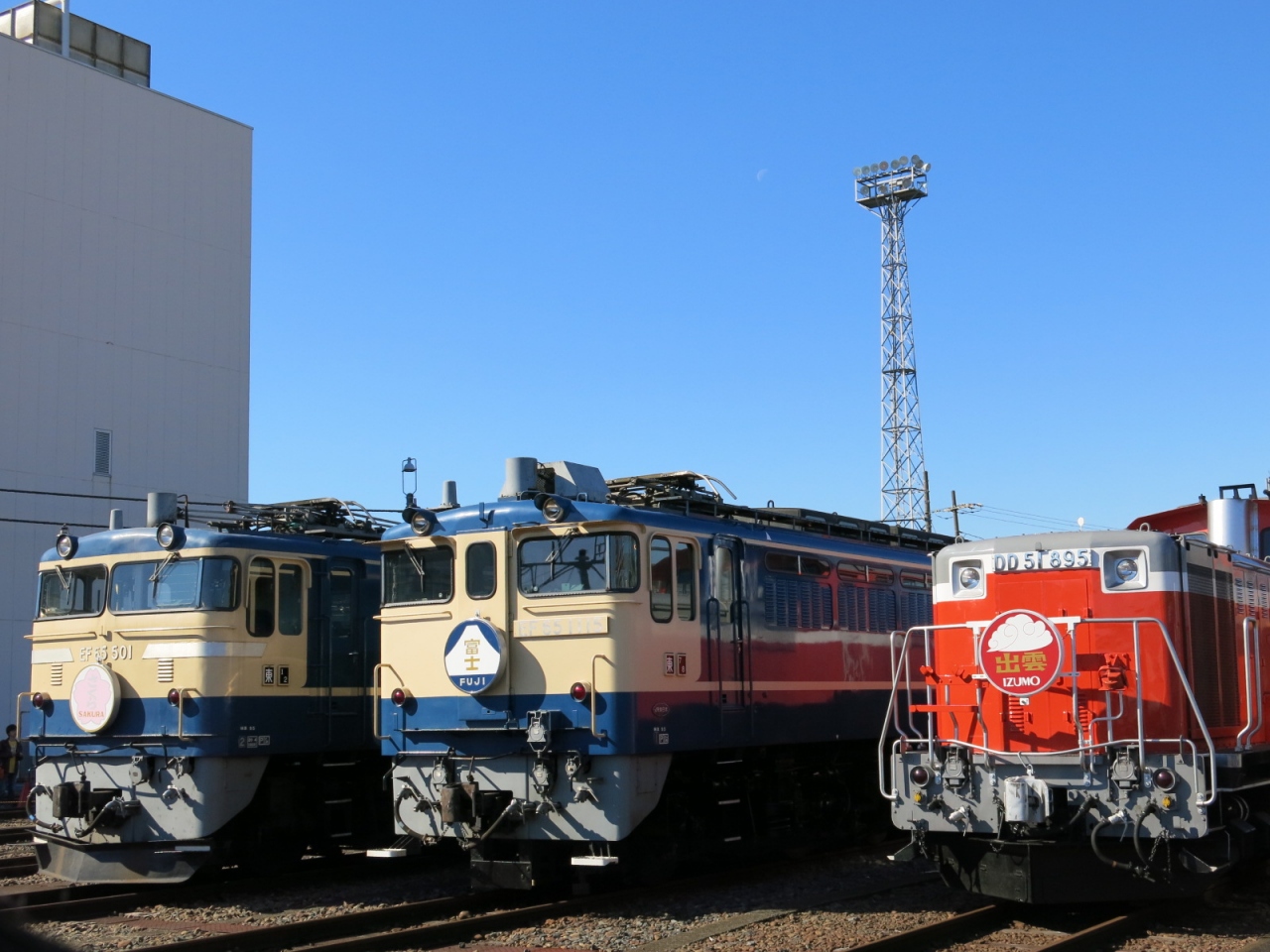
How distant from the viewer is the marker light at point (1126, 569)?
10.8 meters

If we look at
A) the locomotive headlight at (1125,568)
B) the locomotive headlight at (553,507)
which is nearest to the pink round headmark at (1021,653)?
the locomotive headlight at (1125,568)

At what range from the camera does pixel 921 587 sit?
17.1m

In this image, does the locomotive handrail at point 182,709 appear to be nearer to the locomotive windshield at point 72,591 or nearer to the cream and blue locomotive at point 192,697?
the cream and blue locomotive at point 192,697

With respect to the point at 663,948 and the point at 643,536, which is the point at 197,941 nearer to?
the point at 663,948

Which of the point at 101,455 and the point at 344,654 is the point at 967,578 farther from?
the point at 101,455

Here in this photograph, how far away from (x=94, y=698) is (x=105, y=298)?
20738mm

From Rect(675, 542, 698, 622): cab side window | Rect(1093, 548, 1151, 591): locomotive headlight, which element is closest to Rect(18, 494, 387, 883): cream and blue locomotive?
Rect(675, 542, 698, 622): cab side window

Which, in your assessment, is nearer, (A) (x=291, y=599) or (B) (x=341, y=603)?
(A) (x=291, y=599)

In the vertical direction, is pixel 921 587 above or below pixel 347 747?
above

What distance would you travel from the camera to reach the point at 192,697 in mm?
13680

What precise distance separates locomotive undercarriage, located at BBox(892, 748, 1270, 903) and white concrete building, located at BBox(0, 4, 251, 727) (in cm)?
2407

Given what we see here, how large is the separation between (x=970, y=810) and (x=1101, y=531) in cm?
255

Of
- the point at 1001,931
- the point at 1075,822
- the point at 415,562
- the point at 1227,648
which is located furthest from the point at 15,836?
the point at 1227,648

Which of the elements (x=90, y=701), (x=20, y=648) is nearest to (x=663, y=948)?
(x=90, y=701)
